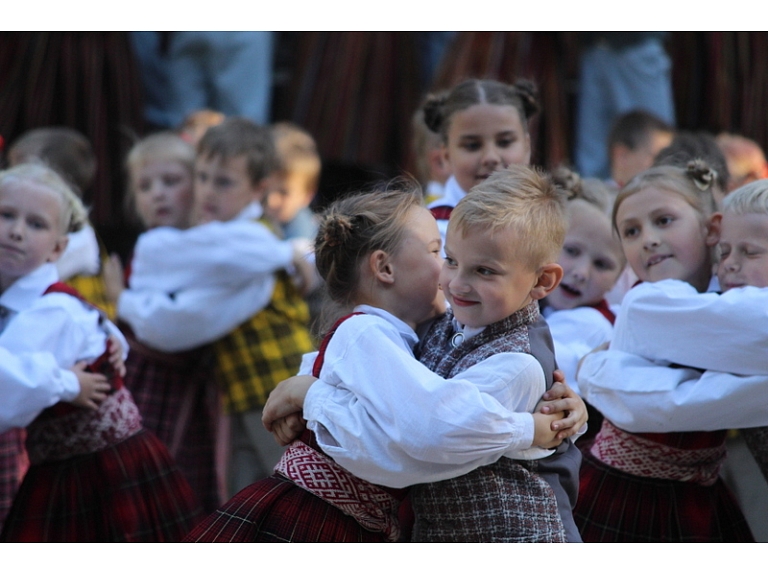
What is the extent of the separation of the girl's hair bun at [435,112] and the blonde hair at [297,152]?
1323mm

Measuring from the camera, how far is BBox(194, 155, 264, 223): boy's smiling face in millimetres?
3674

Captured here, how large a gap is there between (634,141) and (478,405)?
2.66m

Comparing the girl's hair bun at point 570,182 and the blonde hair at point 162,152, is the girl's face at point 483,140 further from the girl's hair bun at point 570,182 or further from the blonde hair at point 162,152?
the blonde hair at point 162,152

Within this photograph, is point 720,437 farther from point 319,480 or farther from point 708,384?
point 319,480

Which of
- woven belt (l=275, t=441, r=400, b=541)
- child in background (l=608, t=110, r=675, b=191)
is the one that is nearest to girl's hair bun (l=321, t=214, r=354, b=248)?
woven belt (l=275, t=441, r=400, b=541)

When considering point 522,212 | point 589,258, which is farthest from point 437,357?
point 589,258

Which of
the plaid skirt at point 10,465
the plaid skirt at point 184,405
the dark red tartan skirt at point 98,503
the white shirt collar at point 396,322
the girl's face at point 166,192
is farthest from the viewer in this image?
the girl's face at point 166,192

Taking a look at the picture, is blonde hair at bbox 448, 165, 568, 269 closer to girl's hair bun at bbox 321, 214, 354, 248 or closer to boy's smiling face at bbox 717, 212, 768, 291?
girl's hair bun at bbox 321, 214, 354, 248

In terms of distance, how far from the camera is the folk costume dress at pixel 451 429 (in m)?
1.82

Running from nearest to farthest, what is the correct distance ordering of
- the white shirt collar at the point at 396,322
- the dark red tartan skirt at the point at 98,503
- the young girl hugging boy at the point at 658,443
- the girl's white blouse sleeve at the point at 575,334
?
the white shirt collar at the point at 396,322
the young girl hugging boy at the point at 658,443
the girl's white blouse sleeve at the point at 575,334
the dark red tartan skirt at the point at 98,503

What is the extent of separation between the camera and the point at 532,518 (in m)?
1.93

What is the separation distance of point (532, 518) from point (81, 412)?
4.56 feet

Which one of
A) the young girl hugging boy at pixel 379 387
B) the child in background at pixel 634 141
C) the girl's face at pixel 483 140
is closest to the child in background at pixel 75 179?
the girl's face at pixel 483 140

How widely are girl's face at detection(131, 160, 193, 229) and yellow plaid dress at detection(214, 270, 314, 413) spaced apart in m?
0.53
